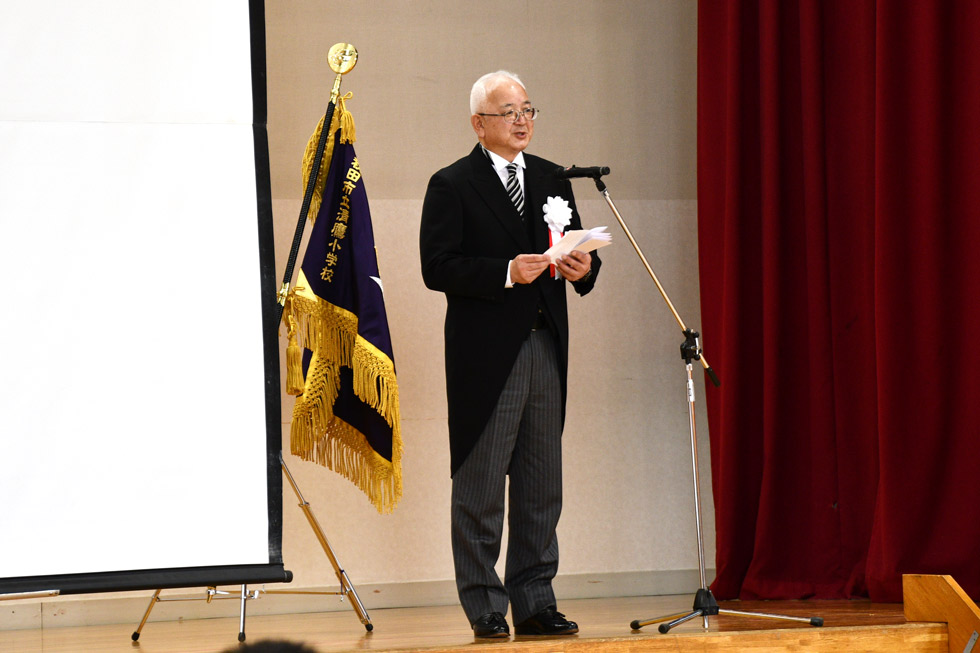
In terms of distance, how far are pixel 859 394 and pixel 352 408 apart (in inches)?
66.9

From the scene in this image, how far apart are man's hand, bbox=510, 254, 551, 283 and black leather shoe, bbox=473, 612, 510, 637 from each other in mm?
853

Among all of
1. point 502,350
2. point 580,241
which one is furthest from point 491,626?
point 580,241

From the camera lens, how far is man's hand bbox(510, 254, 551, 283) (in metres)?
2.50

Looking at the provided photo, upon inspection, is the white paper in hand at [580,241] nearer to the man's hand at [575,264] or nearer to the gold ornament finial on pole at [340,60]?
the man's hand at [575,264]

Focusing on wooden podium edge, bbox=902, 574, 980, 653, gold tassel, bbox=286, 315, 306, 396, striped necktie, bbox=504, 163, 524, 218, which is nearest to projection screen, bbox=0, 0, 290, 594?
striped necktie, bbox=504, 163, 524, 218

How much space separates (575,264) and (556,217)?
0.20m

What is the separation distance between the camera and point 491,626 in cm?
247

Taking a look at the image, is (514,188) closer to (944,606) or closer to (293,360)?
(293,360)

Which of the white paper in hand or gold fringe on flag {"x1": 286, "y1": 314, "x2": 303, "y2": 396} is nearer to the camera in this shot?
the white paper in hand

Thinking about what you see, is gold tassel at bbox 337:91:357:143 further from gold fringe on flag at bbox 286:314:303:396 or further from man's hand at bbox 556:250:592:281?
man's hand at bbox 556:250:592:281

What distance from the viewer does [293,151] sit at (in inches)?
147

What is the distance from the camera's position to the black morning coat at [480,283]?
2.61 m

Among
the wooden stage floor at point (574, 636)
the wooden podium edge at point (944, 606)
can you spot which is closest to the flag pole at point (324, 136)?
the wooden stage floor at point (574, 636)

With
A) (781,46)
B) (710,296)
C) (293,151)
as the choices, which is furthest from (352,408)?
(781,46)
